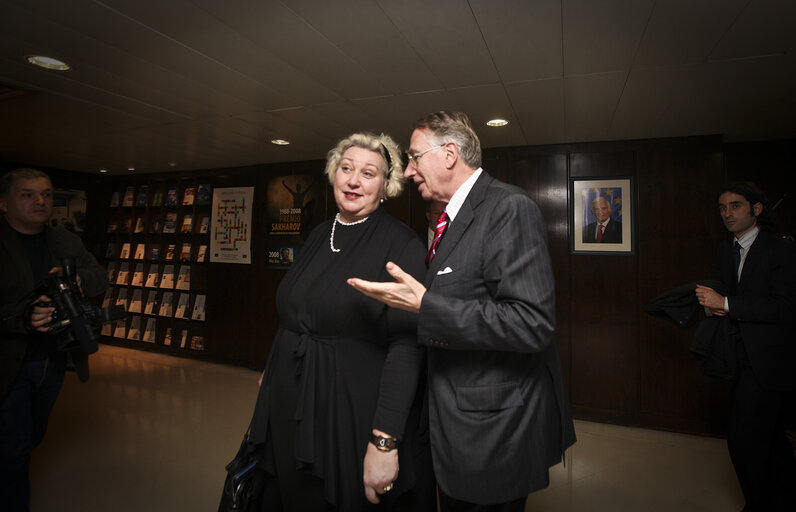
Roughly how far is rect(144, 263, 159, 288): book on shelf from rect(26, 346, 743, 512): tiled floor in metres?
1.85

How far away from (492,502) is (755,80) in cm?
288

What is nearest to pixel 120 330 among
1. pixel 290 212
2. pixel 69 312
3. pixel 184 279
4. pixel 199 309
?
pixel 184 279

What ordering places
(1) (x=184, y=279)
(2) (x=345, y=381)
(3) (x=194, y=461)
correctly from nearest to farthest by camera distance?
1. (2) (x=345, y=381)
2. (3) (x=194, y=461)
3. (1) (x=184, y=279)

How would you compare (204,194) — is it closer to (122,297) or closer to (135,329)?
(122,297)

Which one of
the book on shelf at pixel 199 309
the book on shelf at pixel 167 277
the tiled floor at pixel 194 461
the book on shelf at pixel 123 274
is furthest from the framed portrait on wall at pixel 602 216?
the book on shelf at pixel 123 274

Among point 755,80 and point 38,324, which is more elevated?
point 755,80

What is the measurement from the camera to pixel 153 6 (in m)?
1.80

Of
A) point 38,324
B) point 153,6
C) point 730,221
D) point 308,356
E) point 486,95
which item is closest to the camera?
point 308,356

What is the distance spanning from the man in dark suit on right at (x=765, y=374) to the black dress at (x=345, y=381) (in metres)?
1.92

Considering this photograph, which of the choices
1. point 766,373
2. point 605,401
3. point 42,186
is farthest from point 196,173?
point 766,373

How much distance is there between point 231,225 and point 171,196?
1275mm

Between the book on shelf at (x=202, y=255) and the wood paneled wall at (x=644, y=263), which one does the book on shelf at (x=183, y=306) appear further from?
the wood paneled wall at (x=644, y=263)

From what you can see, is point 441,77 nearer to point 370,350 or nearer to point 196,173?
point 370,350

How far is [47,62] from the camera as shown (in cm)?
238
